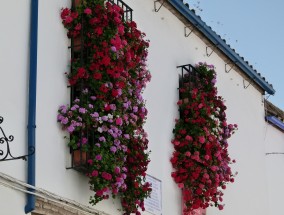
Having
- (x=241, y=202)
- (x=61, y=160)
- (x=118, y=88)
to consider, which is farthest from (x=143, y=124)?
(x=241, y=202)

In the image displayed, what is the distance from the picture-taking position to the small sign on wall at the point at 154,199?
10579 millimetres

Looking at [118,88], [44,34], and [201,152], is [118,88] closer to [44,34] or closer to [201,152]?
Answer: [44,34]

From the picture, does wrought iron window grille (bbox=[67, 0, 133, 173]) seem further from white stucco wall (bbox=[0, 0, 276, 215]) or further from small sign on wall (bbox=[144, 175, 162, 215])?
small sign on wall (bbox=[144, 175, 162, 215])

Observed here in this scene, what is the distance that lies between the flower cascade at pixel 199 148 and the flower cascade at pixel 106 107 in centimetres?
147

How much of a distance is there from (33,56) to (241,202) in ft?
19.6

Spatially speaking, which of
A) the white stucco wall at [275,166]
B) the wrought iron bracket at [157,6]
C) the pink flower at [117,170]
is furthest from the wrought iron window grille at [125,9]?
the white stucco wall at [275,166]

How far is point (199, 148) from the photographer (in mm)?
11656

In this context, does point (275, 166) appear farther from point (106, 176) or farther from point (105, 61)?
point (106, 176)

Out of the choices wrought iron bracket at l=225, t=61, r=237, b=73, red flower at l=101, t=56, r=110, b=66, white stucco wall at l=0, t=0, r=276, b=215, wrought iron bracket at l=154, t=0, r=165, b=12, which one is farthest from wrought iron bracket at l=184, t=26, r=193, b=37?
red flower at l=101, t=56, r=110, b=66

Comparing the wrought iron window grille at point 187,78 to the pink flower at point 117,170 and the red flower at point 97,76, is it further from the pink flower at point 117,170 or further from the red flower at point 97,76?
the pink flower at point 117,170

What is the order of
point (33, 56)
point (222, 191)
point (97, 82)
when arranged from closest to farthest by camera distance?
point (33, 56)
point (97, 82)
point (222, 191)

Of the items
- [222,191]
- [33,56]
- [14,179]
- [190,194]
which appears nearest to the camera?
[14,179]

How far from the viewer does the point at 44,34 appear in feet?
30.0

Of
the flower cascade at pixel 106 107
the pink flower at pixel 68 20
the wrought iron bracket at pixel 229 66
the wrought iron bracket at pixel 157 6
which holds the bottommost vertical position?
the flower cascade at pixel 106 107
